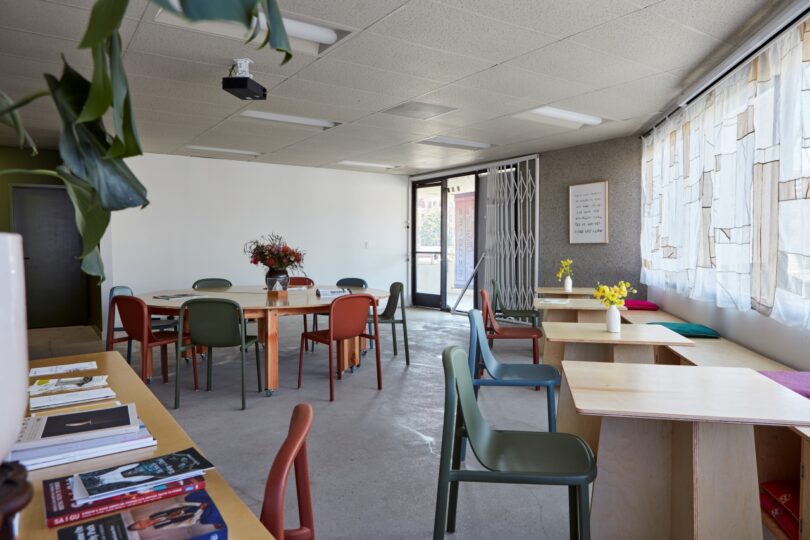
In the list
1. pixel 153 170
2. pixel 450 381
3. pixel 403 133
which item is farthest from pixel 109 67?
pixel 153 170

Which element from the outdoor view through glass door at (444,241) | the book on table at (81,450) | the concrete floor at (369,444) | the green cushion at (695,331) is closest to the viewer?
the book on table at (81,450)

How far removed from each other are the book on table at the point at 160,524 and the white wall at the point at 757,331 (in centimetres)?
295

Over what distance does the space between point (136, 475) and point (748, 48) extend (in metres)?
3.81

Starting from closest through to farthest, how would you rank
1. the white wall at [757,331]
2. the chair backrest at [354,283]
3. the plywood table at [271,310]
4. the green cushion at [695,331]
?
the white wall at [757,331], the green cushion at [695,331], the plywood table at [271,310], the chair backrest at [354,283]

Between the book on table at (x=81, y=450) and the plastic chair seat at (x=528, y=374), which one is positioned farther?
the plastic chair seat at (x=528, y=374)

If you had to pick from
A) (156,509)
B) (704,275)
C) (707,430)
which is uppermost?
(704,275)

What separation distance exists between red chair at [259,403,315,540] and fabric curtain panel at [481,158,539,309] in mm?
6582

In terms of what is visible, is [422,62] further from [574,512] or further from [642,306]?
[642,306]

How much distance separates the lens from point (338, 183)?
914cm

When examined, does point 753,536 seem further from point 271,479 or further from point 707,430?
point 271,479

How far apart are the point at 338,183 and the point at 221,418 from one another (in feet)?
19.8

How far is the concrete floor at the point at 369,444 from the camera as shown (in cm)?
232

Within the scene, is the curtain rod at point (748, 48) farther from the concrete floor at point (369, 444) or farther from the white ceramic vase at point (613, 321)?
the concrete floor at point (369, 444)

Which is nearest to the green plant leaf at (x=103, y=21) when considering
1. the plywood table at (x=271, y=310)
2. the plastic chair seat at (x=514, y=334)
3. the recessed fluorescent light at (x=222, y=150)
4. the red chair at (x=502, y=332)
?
the plywood table at (x=271, y=310)
